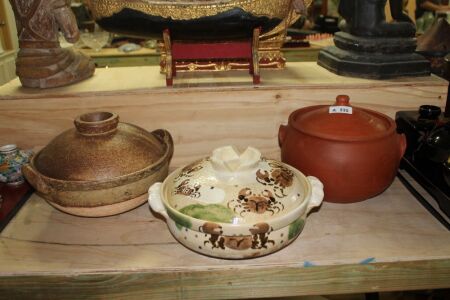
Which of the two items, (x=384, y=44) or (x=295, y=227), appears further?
(x=384, y=44)

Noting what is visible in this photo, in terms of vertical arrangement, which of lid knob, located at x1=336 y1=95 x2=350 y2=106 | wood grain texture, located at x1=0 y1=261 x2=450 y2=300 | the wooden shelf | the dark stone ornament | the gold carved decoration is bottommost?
wood grain texture, located at x1=0 y1=261 x2=450 y2=300

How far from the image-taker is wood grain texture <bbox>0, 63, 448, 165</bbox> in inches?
41.6

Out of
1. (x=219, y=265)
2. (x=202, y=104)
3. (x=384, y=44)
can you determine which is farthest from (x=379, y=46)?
(x=219, y=265)

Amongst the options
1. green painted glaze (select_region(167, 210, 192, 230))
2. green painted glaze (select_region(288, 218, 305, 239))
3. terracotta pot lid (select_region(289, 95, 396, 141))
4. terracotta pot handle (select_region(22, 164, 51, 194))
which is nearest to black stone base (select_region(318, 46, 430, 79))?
terracotta pot lid (select_region(289, 95, 396, 141))

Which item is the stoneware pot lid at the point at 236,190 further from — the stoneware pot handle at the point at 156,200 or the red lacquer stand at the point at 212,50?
the red lacquer stand at the point at 212,50

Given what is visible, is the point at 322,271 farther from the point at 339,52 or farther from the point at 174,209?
the point at 339,52

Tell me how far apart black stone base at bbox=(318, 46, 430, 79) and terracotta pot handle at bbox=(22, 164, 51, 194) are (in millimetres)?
794

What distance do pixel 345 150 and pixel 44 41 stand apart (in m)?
0.77

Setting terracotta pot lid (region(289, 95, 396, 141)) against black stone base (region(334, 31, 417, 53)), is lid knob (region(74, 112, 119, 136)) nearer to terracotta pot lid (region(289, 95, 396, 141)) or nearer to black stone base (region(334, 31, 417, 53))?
terracotta pot lid (region(289, 95, 396, 141))

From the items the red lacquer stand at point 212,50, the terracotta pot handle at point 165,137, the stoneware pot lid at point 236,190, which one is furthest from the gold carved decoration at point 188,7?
the stoneware pot lid at point 236,190

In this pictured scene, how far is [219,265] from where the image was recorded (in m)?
0.76

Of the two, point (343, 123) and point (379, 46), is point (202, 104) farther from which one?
point (379, 46)

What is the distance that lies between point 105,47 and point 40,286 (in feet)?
7.42

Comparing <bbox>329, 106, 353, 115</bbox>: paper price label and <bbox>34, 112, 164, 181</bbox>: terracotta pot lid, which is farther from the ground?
<bbox>329, 106, 353, 115</bbox>: paper price label
